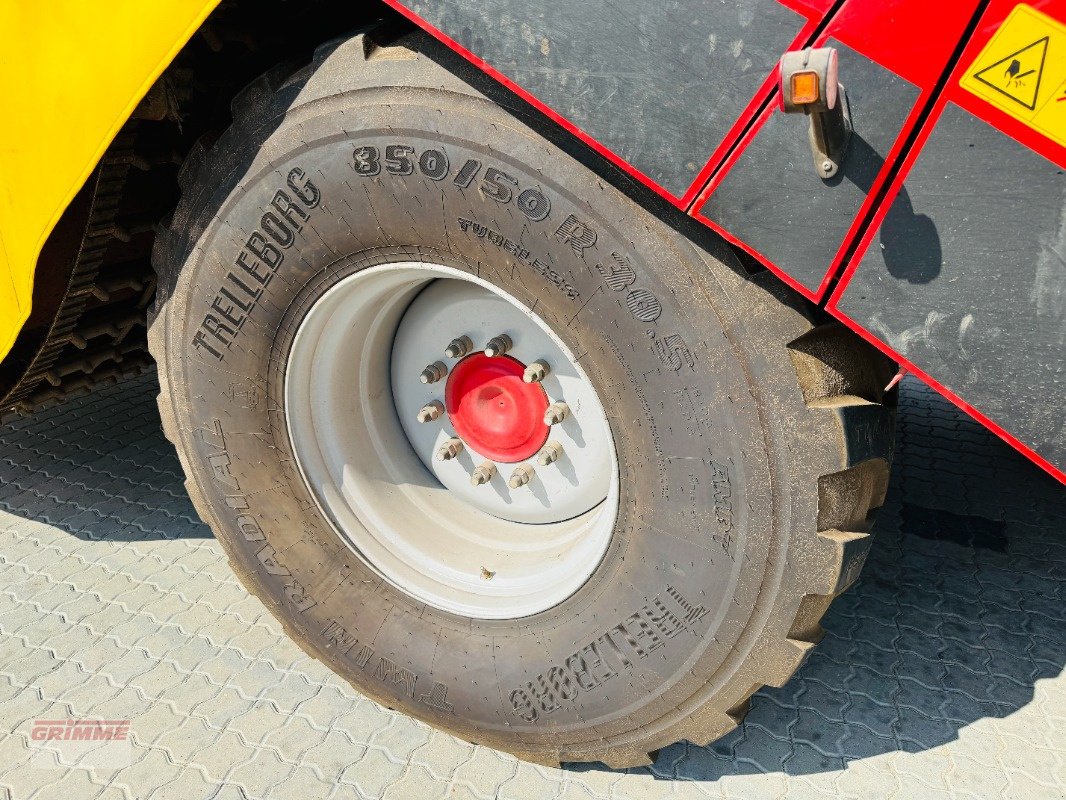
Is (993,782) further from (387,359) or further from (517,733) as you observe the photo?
(387,359)

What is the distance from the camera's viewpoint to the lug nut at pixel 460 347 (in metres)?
1.95

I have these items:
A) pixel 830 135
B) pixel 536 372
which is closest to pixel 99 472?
pixel 536 372

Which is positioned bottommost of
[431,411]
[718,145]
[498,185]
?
[431,411]

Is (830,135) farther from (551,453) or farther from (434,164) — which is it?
(551,453)

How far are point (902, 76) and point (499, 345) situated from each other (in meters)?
1.00

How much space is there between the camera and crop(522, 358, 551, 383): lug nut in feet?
6.09

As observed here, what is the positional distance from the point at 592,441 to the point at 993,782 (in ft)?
3.74

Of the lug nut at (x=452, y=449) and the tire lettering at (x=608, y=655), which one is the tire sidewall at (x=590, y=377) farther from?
the lug nut at (x=452, y=449)

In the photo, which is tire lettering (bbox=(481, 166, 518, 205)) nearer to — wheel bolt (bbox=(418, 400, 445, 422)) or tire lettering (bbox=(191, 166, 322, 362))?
tire lettering (bbox=(191, 166, 322, 362))

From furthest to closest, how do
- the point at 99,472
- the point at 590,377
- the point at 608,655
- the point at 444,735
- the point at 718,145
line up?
the point at 99,472, the point at 444,735, the point at 608,655, the point at 590,377, the point at 718,145

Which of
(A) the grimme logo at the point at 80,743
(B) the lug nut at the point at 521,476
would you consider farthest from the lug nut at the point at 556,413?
(A) the grimme logo at the point at 80,743

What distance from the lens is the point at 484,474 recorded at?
2037mm

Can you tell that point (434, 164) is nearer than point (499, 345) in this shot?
Yes

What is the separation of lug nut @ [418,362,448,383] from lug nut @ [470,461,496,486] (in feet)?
0.75
